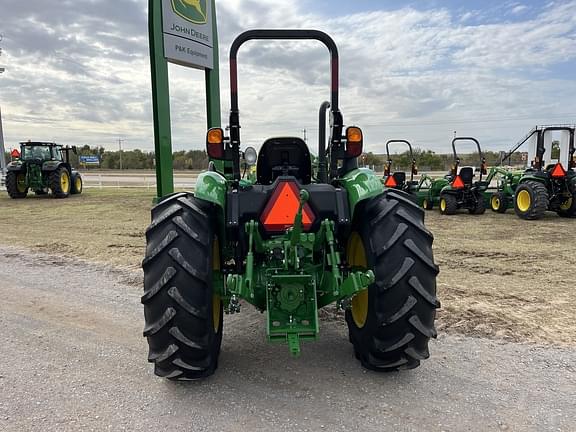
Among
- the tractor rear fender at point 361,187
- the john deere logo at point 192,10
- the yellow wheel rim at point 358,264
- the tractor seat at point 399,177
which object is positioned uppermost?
the john deere logo at point 192,10

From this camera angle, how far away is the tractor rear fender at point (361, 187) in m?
3.21

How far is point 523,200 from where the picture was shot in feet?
38.0

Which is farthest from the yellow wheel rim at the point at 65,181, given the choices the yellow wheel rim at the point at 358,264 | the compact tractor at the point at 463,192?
the yellow wheel rim at the point at 358,264

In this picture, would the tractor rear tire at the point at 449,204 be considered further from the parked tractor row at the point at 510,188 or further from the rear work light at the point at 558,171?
the rear work light at the point at 558,171

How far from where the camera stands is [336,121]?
3686 mm

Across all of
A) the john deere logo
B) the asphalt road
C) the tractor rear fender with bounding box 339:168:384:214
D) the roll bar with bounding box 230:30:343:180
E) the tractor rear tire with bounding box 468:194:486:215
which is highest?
the john deere logo

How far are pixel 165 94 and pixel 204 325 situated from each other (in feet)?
23.2

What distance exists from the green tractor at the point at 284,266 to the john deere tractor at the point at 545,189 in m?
9.19

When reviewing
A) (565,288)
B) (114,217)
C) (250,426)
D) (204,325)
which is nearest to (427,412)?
(250,426)

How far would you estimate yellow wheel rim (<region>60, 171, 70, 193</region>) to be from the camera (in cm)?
1869

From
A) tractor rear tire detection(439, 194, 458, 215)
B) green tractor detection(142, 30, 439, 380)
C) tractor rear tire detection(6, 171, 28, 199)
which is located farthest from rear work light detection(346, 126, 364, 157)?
tractor rear tire detection(6, 171, 28, 199)

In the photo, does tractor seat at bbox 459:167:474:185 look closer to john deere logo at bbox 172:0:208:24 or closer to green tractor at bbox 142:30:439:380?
→ john deere logo at bbox 172:0:208:24

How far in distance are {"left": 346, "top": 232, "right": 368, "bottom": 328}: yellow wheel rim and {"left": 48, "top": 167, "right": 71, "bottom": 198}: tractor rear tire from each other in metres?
17.6

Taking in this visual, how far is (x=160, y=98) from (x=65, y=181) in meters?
12.3
